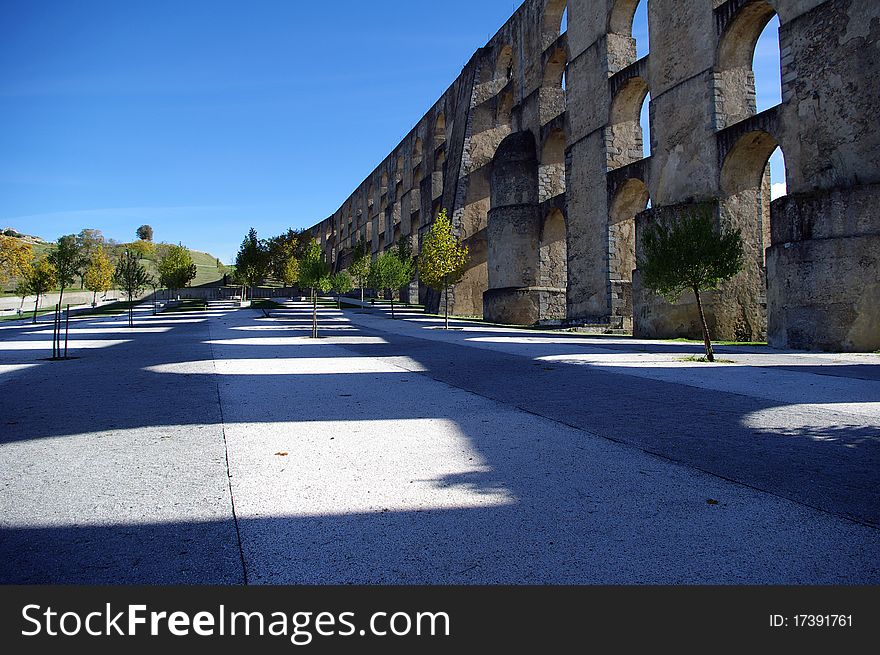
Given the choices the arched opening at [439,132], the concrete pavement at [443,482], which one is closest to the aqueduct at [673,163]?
the concrete pavement at [443,482]

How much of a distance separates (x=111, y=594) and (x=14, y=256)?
180 ft

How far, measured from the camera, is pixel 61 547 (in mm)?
2727

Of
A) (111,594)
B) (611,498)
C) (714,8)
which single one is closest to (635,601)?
(611,498)

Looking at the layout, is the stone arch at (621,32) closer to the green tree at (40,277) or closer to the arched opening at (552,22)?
the arched opening at (552,22)

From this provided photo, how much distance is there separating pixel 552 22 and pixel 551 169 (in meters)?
6.45

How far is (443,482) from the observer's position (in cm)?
374

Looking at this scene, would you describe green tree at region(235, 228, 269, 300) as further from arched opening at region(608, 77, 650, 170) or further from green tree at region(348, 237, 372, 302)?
arched opening at region(608, 77, 650, 170)

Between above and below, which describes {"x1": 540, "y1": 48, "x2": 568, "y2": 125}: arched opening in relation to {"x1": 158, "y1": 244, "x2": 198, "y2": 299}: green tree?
above

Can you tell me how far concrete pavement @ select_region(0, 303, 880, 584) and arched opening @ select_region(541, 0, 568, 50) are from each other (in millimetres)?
24174

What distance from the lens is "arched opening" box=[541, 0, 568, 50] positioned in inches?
1098

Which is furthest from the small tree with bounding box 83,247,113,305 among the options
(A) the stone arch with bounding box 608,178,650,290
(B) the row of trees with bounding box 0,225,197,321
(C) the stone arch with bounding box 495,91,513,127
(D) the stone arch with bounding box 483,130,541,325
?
(A) the stone arch with bounding box 608,178,650,290

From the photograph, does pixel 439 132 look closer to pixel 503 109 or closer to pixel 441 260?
pixel 503 109

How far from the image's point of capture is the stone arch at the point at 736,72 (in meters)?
16.9

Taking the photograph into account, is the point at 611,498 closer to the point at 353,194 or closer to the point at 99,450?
the point at 99,450
